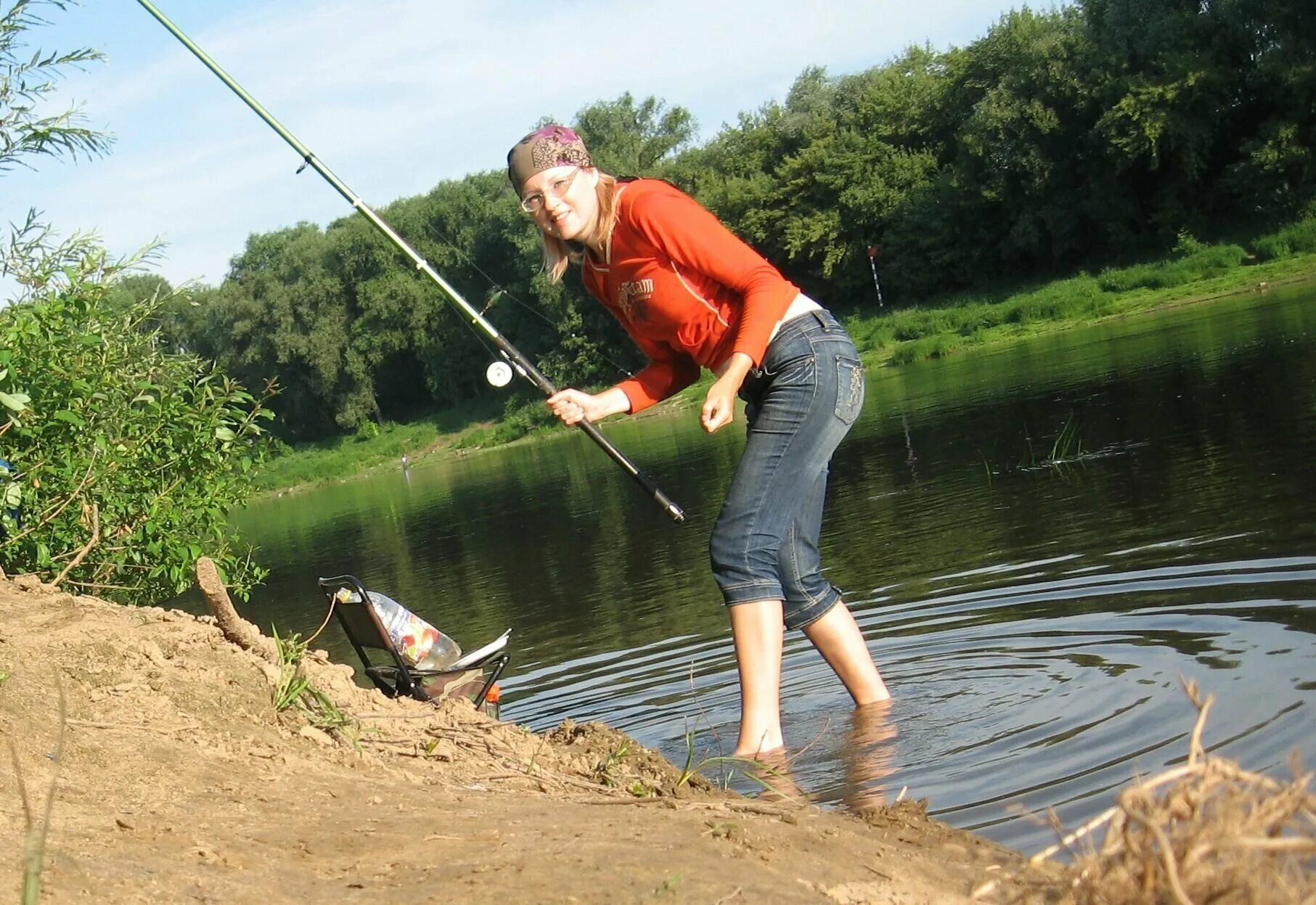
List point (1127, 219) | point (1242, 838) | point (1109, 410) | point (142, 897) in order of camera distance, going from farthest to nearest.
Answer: point (1127, 219), point (1109, 410), point (142, 897), point (1242, 838)

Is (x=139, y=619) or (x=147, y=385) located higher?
(x=147, y=385)

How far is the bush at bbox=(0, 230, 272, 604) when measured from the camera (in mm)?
Answer: 6793

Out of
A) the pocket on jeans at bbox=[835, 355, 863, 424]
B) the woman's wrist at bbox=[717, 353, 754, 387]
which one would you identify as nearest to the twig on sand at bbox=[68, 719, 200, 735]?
the woman's wrist at bbox=[717, 353, 754, 387]

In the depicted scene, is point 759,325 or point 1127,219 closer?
point 759,325

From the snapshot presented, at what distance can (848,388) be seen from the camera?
5336mm

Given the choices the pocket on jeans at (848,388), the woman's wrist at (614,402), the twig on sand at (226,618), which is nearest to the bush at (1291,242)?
the pocket on jeans at (848,388)

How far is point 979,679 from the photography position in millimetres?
6246

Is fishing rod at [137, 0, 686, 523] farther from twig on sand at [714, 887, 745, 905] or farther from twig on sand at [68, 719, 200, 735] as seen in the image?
twig on sand at [714, 887, 745, 905]

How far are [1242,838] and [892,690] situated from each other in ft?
13.5

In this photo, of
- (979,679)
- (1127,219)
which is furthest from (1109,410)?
(1127,219)

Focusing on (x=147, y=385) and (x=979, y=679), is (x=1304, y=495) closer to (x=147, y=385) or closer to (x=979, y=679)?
(x=979, y=679)

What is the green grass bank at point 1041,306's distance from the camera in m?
34.3

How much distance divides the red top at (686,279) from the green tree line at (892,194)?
69.2 ft

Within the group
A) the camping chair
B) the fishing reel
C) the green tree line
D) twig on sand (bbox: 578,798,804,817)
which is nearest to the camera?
twig on sand (bbox: 578,798,804,817)
